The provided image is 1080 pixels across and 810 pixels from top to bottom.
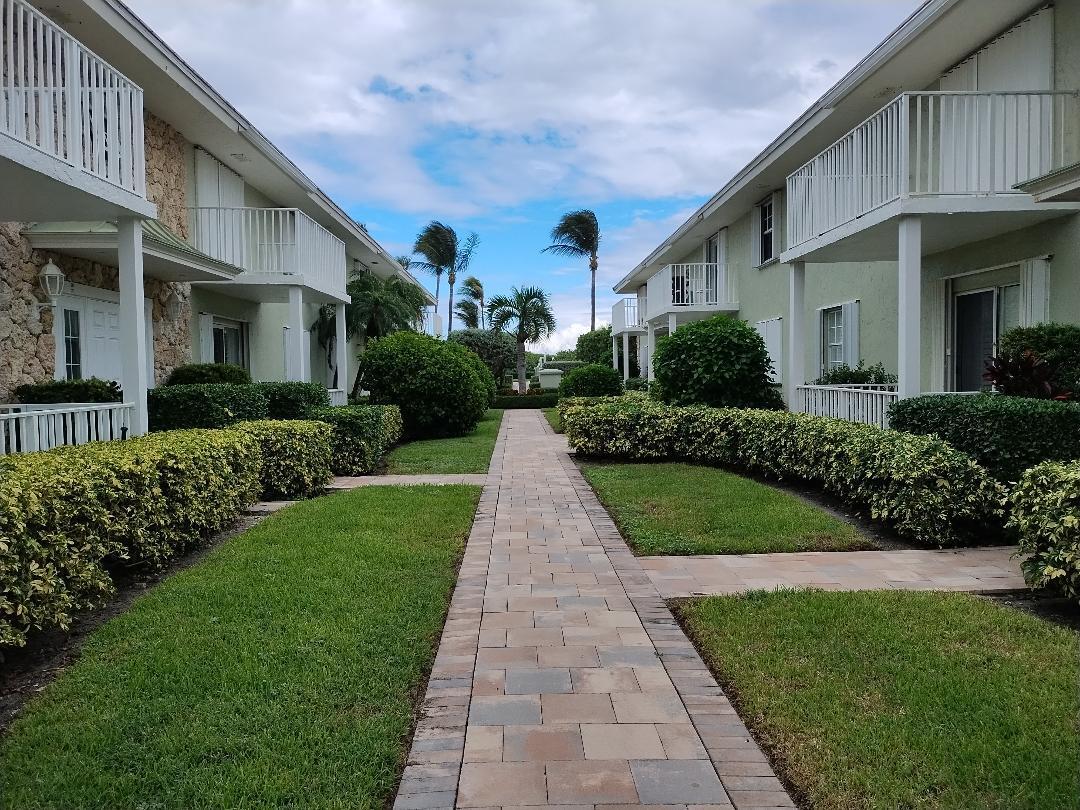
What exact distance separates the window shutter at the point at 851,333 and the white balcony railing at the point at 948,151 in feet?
7.74

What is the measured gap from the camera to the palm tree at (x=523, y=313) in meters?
37.3

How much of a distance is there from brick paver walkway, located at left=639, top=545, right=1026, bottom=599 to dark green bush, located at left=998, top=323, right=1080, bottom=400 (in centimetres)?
225

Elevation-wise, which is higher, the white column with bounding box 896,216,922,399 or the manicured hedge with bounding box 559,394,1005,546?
the white column with bounding box 896,216,922,399

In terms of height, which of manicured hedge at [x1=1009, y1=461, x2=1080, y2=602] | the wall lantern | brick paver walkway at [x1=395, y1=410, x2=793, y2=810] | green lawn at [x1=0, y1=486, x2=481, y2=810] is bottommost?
brick paver walkway at [x1=395, y1=410, x2=793, y2=810]

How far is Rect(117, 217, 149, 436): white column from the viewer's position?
794 cm

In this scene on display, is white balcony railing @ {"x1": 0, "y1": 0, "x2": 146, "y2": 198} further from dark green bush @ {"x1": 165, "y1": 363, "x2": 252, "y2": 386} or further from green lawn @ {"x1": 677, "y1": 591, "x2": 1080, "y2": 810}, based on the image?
green lawn @ {"x1": 677, "y1": 591, "x2": 1080, "y2": 810}

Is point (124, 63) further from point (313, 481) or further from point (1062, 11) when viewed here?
point (1062, 11)

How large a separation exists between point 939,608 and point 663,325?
20.0 metres

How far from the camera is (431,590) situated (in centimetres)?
537

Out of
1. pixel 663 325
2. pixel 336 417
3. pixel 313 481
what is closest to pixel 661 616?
pixel 313 481

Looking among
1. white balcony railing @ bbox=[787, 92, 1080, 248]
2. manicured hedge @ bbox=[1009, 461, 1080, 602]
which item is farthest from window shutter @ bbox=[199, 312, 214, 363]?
manicured hedge @ bbox=[1009, 461, 1080, 602]

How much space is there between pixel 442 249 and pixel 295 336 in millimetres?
38714

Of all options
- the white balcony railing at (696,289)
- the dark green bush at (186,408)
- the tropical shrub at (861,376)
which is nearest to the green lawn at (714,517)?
the tropical shrub at (861,376)

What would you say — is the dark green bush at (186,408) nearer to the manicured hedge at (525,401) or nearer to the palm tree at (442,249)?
the manicured hedge at (525,401)
